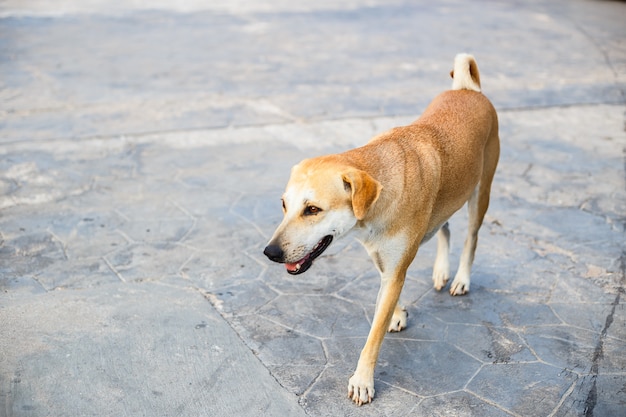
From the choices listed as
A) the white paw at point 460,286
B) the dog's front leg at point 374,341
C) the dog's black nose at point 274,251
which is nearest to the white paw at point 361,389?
the dog's front leg at point 374,341

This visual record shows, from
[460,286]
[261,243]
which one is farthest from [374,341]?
[261,243]

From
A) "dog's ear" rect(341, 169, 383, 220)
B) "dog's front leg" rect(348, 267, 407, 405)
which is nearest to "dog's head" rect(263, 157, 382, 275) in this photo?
"dog's ear" rect(341, 169, 383, 220)

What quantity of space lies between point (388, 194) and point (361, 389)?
1.04 m

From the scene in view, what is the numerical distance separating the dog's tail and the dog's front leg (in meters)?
1.59

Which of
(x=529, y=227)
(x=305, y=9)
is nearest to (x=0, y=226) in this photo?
(x=529, y=227)

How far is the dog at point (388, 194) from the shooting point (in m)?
3.53

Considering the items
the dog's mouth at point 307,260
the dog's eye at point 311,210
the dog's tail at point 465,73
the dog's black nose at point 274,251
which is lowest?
the dog's mouth at point 307,260

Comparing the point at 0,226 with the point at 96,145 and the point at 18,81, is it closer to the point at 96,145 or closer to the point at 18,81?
the point at 96,145

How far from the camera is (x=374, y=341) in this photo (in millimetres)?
3861

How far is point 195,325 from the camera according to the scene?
4.44m

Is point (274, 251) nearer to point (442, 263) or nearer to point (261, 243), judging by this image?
point (442, 263)

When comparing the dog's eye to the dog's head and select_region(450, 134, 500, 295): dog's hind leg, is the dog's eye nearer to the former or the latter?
the dog's head

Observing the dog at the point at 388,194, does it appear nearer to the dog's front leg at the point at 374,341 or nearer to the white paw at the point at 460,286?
the dog's front leg at the point at 374,341

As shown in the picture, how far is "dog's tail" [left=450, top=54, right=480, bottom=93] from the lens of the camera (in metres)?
4.80
